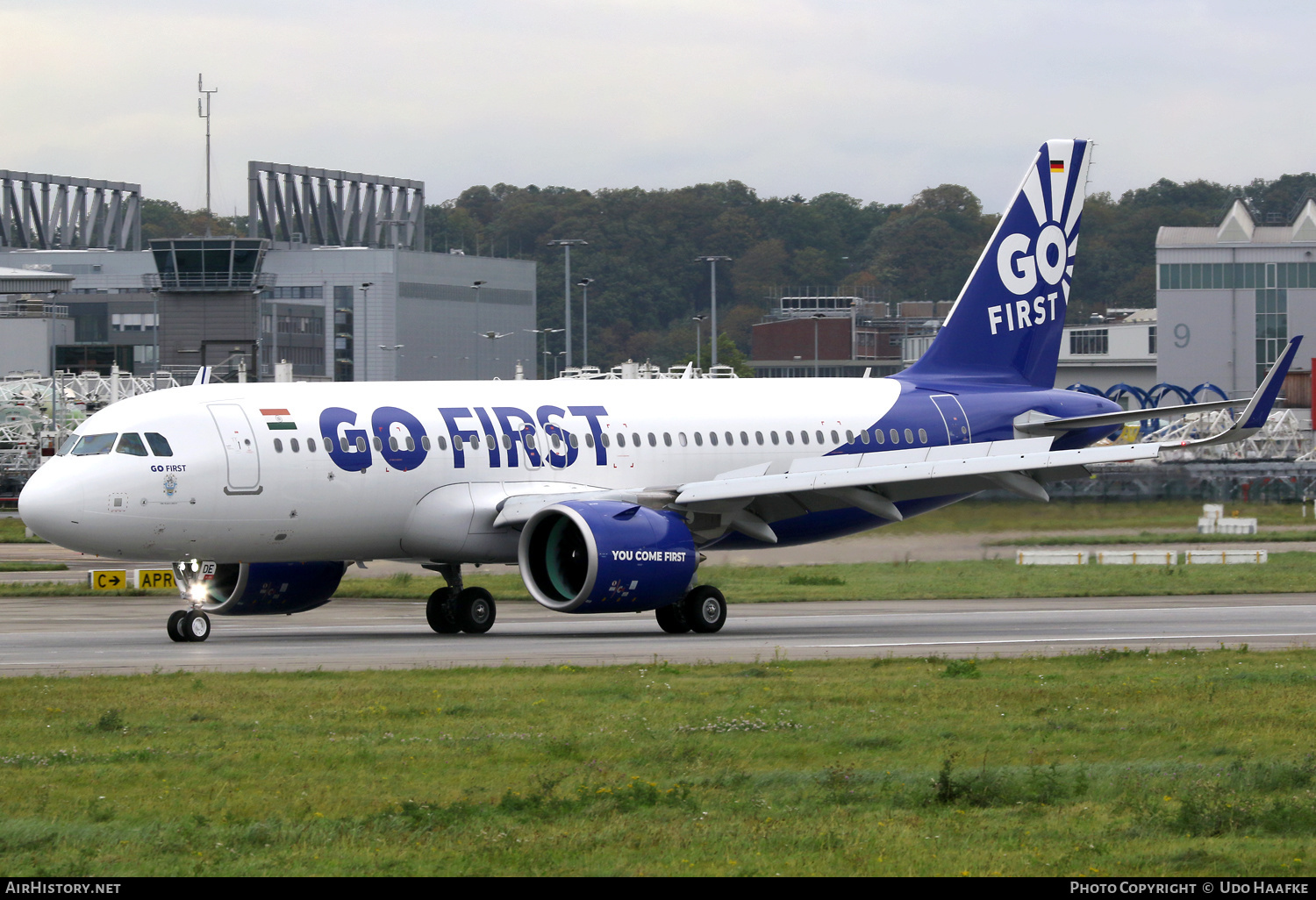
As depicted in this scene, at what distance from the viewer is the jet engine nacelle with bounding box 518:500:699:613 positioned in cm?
2845

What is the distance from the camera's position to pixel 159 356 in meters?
124

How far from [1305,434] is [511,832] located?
355 ft

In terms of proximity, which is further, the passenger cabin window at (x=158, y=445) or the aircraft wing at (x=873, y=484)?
the aircraft wing at (x=873, y=484)

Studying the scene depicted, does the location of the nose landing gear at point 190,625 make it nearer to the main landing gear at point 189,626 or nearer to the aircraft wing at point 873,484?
the main landing gear at point 189,626

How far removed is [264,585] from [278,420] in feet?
11.8

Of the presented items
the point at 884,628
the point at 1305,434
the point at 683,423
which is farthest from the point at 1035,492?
the point at 1305,434

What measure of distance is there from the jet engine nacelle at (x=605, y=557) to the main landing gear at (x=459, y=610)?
205 centimetres

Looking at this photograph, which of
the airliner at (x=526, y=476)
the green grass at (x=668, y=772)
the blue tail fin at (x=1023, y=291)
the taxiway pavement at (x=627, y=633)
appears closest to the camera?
the green grass at (x=668, y=772)

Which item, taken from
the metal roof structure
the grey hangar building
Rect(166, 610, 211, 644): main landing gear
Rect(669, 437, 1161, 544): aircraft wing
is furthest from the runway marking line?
the metal roof structure

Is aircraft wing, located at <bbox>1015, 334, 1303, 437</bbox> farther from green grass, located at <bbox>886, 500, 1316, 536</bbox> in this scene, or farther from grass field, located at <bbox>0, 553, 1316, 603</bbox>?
grass field, located at <bbox>0, 553, 1316, 603</bbox>

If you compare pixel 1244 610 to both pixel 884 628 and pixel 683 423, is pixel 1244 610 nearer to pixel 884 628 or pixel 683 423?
pixel 884 628

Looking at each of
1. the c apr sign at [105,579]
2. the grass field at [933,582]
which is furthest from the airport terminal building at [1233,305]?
the c apr sign at [105,579]

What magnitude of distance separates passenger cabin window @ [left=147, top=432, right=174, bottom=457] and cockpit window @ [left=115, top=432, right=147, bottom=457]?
121mm

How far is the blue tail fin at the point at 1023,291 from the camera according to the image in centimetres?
3725
